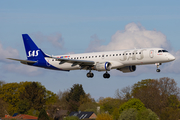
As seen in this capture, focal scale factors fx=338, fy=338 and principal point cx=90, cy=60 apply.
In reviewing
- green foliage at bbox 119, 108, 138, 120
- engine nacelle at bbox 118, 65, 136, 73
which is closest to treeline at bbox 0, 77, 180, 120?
green foliage at bbox 119, 108, 138, 120

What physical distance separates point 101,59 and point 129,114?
143 feet

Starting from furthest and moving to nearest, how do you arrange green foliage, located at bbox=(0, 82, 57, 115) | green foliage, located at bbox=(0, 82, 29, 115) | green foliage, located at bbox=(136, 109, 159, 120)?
1. green foliage, located at bbox=(0, 82, 29, 115)
2. green foliage, located at bbox=(0, 82, 57, 115)
3. green foliage, located at bbox=(136, 109, 159, 120)

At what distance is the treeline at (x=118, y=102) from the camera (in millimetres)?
104519

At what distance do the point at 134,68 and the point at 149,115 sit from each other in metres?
35.6

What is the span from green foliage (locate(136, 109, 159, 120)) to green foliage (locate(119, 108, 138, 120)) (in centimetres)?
136

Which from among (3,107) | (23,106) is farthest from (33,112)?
(3,107)

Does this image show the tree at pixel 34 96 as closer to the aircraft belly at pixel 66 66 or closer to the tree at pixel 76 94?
the tree at pixel 76 94

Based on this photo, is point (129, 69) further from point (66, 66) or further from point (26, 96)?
point (26, 96)

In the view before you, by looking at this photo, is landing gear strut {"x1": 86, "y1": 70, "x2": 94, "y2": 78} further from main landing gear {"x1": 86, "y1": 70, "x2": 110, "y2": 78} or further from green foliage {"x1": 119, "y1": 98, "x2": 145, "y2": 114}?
green foliage {"x1": 119, "y1": 98, "x2": 145, "y2": 114}

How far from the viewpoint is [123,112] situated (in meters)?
104

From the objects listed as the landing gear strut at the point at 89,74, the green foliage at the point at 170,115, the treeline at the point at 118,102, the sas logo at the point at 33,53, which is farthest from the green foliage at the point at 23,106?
the landing gear strut at the point at 89,74

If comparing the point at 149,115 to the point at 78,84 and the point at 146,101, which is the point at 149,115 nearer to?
the point at 146,101

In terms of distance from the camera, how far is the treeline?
10452 centimetres

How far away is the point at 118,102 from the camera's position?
13212 cm
